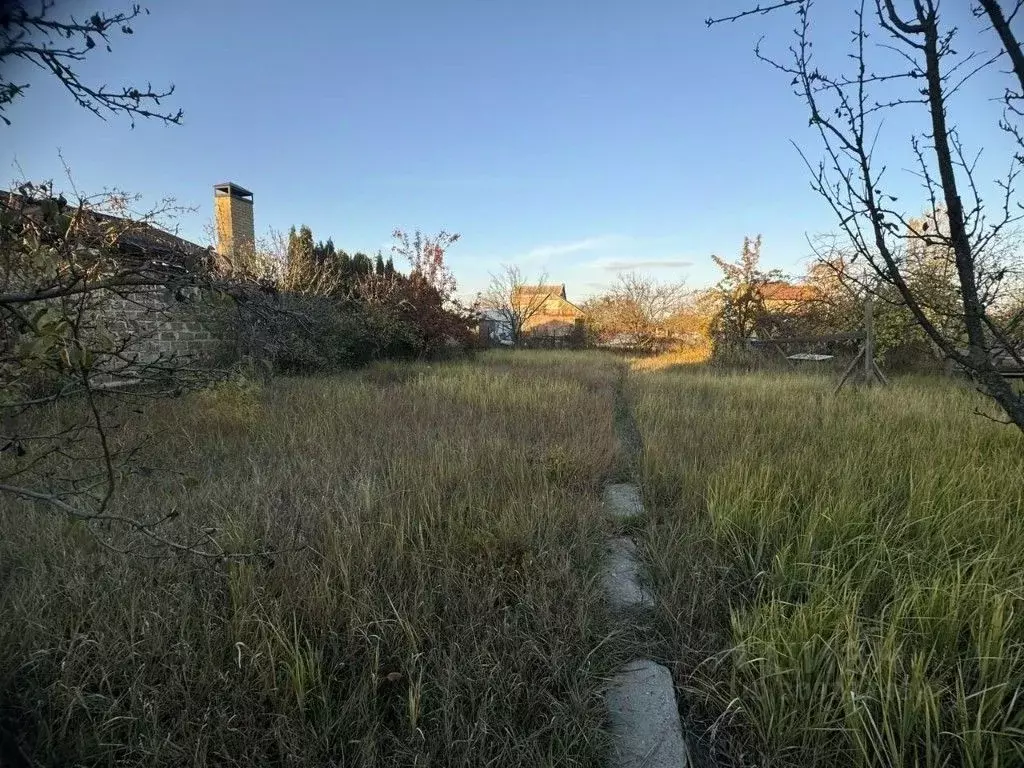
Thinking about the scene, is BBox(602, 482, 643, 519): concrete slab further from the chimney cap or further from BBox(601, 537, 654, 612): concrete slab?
the chimney cap

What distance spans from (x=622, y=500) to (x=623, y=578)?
3.39ft

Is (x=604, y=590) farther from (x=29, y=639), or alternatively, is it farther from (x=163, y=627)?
(x=29, y=639)

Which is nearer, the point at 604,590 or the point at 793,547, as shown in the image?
the point at 604,590

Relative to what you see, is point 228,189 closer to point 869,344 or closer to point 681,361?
point 681,361

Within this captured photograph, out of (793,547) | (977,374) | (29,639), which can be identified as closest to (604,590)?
(793,547)

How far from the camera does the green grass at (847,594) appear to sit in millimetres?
1354

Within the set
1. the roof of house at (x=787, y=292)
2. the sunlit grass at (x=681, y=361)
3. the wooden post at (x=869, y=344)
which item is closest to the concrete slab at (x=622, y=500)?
the wooden post at (x=869, y=344)

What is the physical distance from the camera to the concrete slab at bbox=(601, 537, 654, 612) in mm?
2096

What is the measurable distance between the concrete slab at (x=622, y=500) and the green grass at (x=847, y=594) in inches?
4.8

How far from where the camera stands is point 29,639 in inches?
63.6

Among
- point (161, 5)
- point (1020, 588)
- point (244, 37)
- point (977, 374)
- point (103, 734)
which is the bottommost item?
point (103, 734)

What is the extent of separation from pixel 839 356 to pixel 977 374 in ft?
39.9

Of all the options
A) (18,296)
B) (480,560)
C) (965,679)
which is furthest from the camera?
(480,560)

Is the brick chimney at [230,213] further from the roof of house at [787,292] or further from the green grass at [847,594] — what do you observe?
the roof of house at [787,292]
